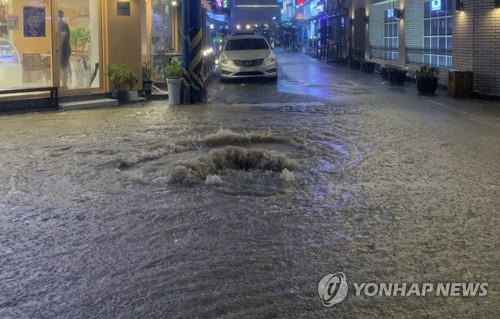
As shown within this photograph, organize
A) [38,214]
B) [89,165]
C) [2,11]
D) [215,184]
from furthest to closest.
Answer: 1. [2,11]
2. [89,165]
3. [215,184]
4. [38,214]

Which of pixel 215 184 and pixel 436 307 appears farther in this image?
pixel 215 184

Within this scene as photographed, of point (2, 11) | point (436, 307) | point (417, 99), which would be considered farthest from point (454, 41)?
point (436, 307)

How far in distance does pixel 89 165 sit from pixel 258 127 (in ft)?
13.5

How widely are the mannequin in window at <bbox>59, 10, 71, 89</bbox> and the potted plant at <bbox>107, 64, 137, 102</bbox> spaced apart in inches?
43.8

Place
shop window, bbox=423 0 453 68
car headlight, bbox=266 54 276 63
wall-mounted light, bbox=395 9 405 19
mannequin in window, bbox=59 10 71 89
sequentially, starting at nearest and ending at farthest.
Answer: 1. mannequin in window, bbox=59 10 71 89
2. shop window, bbox=423 0 453 68
3. car headlight, bbox=266 54 276 63
4. wall-mounted light, bbox=395 9 405 19

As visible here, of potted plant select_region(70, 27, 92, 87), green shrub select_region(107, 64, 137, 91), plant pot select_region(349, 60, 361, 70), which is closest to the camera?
potted plant select_region(70, 27, 92, 87)

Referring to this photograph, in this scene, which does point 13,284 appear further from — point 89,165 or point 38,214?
point 89,165

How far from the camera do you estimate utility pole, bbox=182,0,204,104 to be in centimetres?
1551

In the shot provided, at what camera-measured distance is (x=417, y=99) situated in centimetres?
1602

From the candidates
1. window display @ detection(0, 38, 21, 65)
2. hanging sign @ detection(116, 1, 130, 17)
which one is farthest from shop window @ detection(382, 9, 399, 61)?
window display @ detection(0, 38, 21, 65)

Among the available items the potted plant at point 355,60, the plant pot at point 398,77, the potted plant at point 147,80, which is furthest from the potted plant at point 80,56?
the potted plant at point 355,60

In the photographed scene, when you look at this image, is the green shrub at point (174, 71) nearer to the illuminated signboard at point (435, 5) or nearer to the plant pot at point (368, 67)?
the illuminated signboard at point (435, 5)

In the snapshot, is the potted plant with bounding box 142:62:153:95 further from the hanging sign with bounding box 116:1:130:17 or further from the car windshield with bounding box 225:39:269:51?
the car windshield with bounding box 225:39:269:51

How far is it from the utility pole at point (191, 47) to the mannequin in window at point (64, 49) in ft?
9.92
